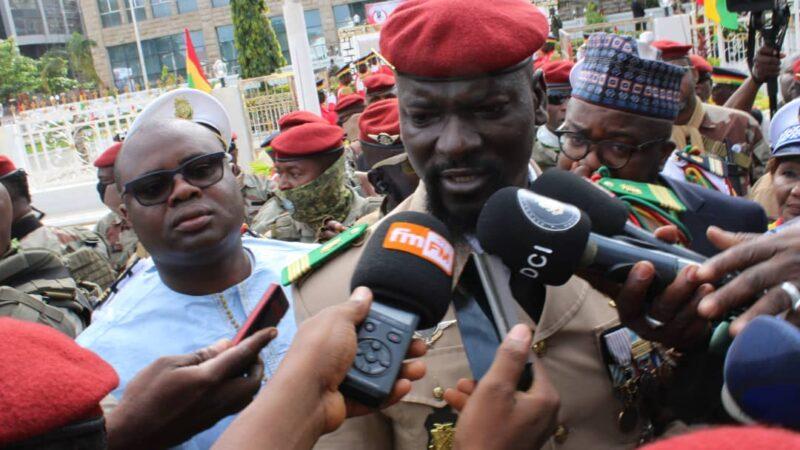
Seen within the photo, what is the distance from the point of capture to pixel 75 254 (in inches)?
204

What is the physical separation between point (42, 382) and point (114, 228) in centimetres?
581

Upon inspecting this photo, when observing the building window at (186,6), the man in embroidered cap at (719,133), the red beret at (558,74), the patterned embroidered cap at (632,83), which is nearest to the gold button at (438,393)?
the patterned embroidered cap at (632,83)

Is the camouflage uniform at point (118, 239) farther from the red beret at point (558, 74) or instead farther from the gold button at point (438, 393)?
the gold button at point (438, 393)

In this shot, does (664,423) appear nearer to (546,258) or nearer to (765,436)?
(546,258)

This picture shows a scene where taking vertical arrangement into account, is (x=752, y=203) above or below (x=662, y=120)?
below

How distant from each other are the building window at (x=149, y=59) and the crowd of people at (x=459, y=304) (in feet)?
173

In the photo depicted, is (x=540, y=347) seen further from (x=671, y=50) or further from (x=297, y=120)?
(x=671, y=50)

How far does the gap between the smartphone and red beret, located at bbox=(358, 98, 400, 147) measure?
3590 millimetres

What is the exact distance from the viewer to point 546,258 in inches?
55.2

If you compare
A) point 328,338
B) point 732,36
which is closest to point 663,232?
point 328,338

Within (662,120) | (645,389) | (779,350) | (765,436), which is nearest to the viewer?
(765,436)

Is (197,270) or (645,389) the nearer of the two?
(645,389)

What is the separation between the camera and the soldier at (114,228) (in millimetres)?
6363

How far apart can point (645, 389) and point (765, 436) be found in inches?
49.5
